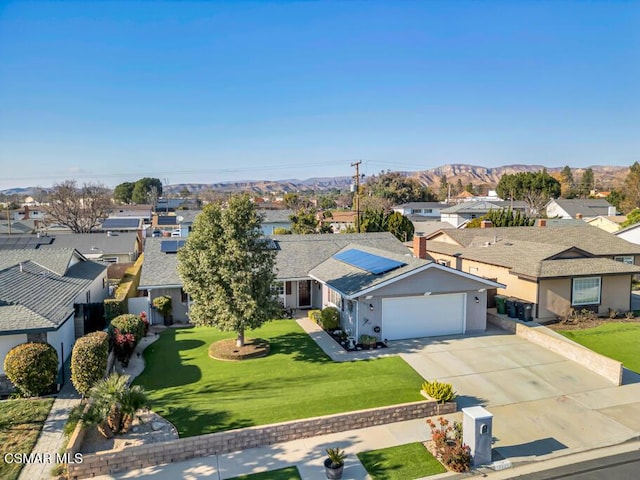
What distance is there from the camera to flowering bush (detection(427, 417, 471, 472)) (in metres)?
10.5

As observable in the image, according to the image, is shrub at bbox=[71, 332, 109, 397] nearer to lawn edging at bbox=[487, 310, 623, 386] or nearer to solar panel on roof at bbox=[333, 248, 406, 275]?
solar panel on roof at bbox=[333, 248, 406, 275]

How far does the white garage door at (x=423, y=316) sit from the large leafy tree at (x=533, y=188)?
66.8 meters

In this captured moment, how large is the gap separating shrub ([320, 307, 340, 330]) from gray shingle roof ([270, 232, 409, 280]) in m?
4.02

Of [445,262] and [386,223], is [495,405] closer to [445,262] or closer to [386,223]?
[445,262]

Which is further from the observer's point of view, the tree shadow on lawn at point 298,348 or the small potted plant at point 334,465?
the tree shadow on lawn at point 298,348

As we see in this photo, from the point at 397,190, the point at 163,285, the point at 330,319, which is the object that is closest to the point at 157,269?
the point at 163,285

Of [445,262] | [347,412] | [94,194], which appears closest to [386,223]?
[445,262]

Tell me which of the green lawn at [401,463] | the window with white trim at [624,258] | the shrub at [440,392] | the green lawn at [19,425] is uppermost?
the window with white trim at [624,258]

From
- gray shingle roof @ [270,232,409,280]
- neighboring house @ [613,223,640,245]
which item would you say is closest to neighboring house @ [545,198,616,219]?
neighboring house @ [613,223,640,245]

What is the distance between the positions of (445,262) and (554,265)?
369 inches

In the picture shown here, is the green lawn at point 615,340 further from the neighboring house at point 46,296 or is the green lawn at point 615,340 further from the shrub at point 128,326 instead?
the neighboring house at point 46,296

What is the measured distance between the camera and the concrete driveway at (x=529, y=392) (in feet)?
39.1

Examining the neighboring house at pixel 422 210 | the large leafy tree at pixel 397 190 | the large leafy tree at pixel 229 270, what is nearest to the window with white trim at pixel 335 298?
the large leafy tree at pixel 229 270

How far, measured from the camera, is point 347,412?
40.9 feet
